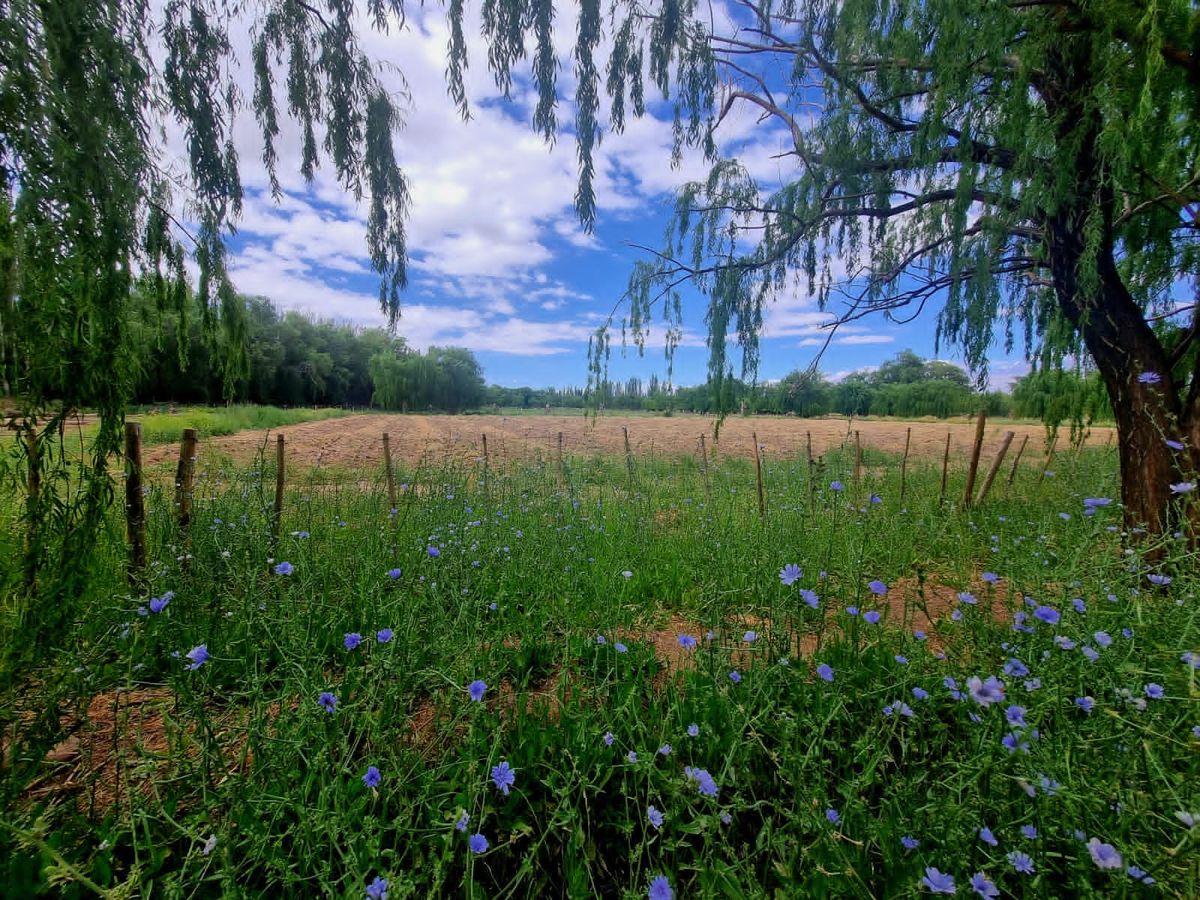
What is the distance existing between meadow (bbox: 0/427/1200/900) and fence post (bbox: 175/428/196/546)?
0.13 metres

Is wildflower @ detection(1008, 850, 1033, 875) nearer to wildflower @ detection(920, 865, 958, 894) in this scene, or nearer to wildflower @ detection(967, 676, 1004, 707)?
wildflower @ detection(920, 865, 958, 894)

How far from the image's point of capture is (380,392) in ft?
160

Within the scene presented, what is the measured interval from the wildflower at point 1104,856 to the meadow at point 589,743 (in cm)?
1

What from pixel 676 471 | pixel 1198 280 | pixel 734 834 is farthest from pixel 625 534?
pixel 676 471

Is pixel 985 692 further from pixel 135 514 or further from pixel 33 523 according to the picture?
pixel 135 514

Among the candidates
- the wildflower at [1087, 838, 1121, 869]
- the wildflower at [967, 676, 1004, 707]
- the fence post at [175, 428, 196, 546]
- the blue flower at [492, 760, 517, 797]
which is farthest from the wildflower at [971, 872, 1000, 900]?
the fence post at [175, 428, 196, 546]

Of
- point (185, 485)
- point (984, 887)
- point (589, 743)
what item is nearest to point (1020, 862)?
point (984, 887)

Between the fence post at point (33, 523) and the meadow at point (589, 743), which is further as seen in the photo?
the fence post at point (33, 523)

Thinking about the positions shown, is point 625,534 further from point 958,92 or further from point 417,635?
point 958,92

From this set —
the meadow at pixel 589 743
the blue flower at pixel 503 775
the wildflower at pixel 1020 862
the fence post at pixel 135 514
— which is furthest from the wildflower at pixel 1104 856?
the fence post at pixel 135 514

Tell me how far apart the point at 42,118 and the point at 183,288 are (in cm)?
114

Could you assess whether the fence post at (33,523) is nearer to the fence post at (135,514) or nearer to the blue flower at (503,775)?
the fence post at (135,514)

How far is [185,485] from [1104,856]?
456 centimetres

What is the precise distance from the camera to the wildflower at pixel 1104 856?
876mm
